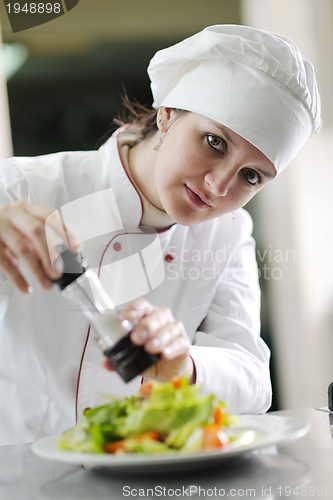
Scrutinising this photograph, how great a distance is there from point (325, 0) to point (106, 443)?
1.84 m

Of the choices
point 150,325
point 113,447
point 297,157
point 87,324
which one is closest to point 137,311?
point 150,325

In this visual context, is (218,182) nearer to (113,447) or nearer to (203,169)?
(203,169)

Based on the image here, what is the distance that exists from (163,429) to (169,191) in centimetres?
45

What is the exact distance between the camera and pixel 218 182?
70 centimetres

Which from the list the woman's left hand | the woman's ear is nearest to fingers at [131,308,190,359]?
the woman's left hand

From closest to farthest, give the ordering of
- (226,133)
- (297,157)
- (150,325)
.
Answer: (150,325), (226,133), (297,157)

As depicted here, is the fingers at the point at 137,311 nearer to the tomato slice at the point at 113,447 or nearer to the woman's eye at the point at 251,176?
the tomato slice at the point at 113,447

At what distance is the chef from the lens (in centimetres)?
70

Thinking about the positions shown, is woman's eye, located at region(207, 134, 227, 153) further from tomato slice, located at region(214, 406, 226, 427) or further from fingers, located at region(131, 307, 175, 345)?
tomato slice, located at region(214, 406, 226, 427)

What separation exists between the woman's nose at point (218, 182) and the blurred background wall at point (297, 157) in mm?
880

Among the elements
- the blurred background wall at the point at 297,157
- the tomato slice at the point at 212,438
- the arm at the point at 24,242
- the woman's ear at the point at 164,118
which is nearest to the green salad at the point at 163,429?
the tomato slice at the point at 212,438

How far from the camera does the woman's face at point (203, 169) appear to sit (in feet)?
2.31

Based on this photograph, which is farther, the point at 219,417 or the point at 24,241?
the point at 24,241

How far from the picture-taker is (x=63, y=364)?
0.73 m
